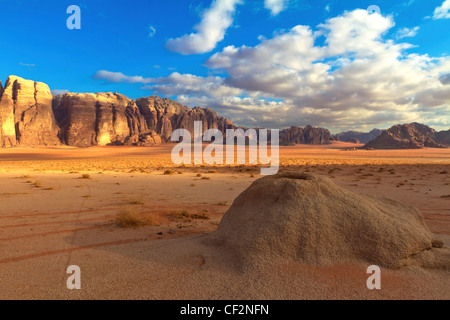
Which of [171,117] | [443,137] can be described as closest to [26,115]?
[171,117]

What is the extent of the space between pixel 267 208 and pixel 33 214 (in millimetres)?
6262

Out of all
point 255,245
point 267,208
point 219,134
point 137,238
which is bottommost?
point 137,238

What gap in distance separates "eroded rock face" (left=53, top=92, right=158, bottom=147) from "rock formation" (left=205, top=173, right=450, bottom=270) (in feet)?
320

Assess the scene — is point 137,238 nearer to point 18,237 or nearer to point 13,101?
point 18,237

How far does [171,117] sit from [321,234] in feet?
440

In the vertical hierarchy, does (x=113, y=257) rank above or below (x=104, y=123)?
below

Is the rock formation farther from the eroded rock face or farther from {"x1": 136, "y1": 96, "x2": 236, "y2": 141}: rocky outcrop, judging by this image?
{"x1": 136, "y1": 96, "x2": 236, "y2": 141}: rocky outcrop

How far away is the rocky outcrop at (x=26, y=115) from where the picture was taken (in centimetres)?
7656

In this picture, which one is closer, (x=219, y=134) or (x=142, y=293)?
(x=142, y=293)

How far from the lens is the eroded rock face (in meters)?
89.5

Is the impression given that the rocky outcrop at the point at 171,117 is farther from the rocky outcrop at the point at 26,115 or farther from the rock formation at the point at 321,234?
the rock formation at the point at 321,234

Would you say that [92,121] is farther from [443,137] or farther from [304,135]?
[443,137]
